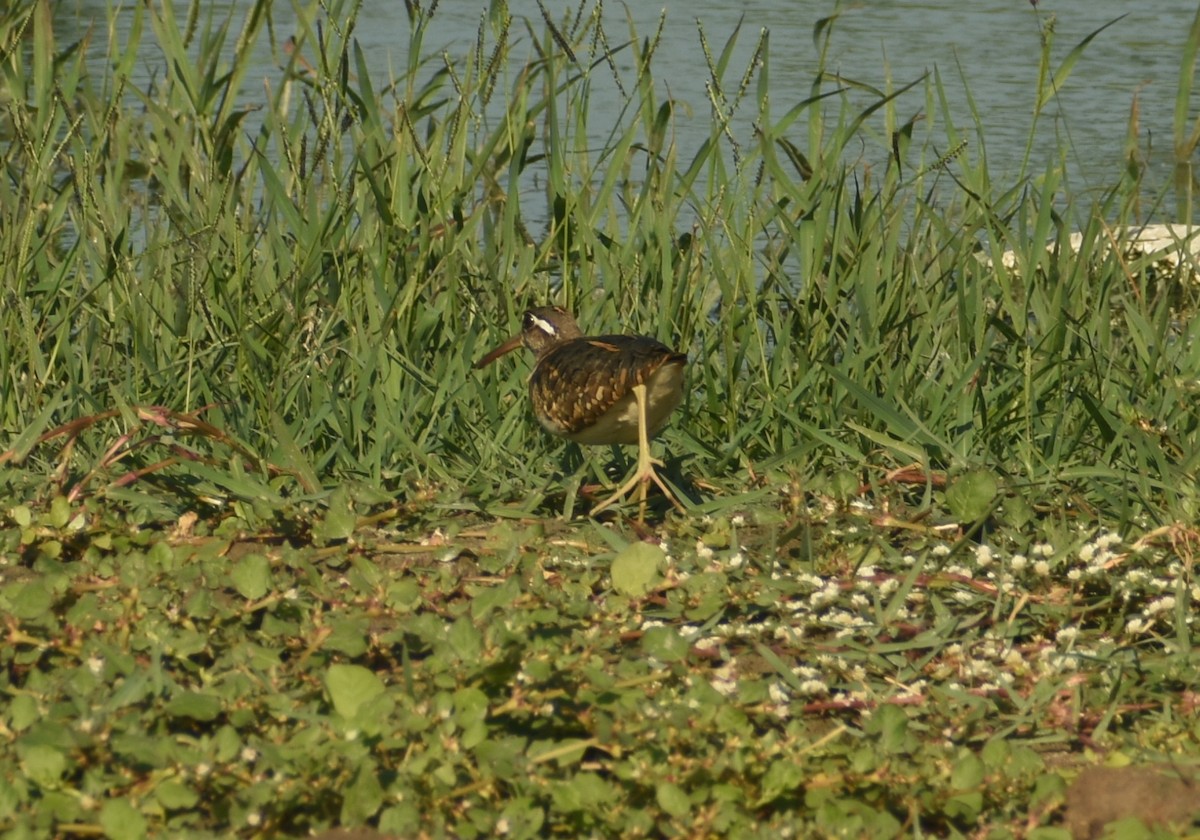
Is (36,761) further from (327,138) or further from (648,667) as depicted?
(327,138)

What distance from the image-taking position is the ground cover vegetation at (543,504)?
266cm

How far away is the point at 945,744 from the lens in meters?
2.87

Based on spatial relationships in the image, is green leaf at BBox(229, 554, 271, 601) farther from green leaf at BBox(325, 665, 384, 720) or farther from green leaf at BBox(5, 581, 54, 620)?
green leaf at BBox(325, 665, 384, 720)

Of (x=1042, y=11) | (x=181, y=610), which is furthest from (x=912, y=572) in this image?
(x=1042, y=11)

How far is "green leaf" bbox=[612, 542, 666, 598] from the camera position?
333 cm

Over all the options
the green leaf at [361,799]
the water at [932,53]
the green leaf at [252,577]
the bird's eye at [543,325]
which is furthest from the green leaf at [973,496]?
the water at [932,53]

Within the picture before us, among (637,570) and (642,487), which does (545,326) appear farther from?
(637,570)

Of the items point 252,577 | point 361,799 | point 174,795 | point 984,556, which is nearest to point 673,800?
point 361,799

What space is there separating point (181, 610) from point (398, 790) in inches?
31.5

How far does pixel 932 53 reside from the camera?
10.9 m

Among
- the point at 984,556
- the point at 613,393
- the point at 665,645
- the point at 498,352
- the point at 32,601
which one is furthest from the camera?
the point at 498,352

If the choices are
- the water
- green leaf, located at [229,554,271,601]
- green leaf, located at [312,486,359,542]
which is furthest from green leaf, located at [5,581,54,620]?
the water

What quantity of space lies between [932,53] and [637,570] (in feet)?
26.8

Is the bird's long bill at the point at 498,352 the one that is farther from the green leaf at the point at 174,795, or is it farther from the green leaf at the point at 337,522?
the green leaf at the point at 174,795
